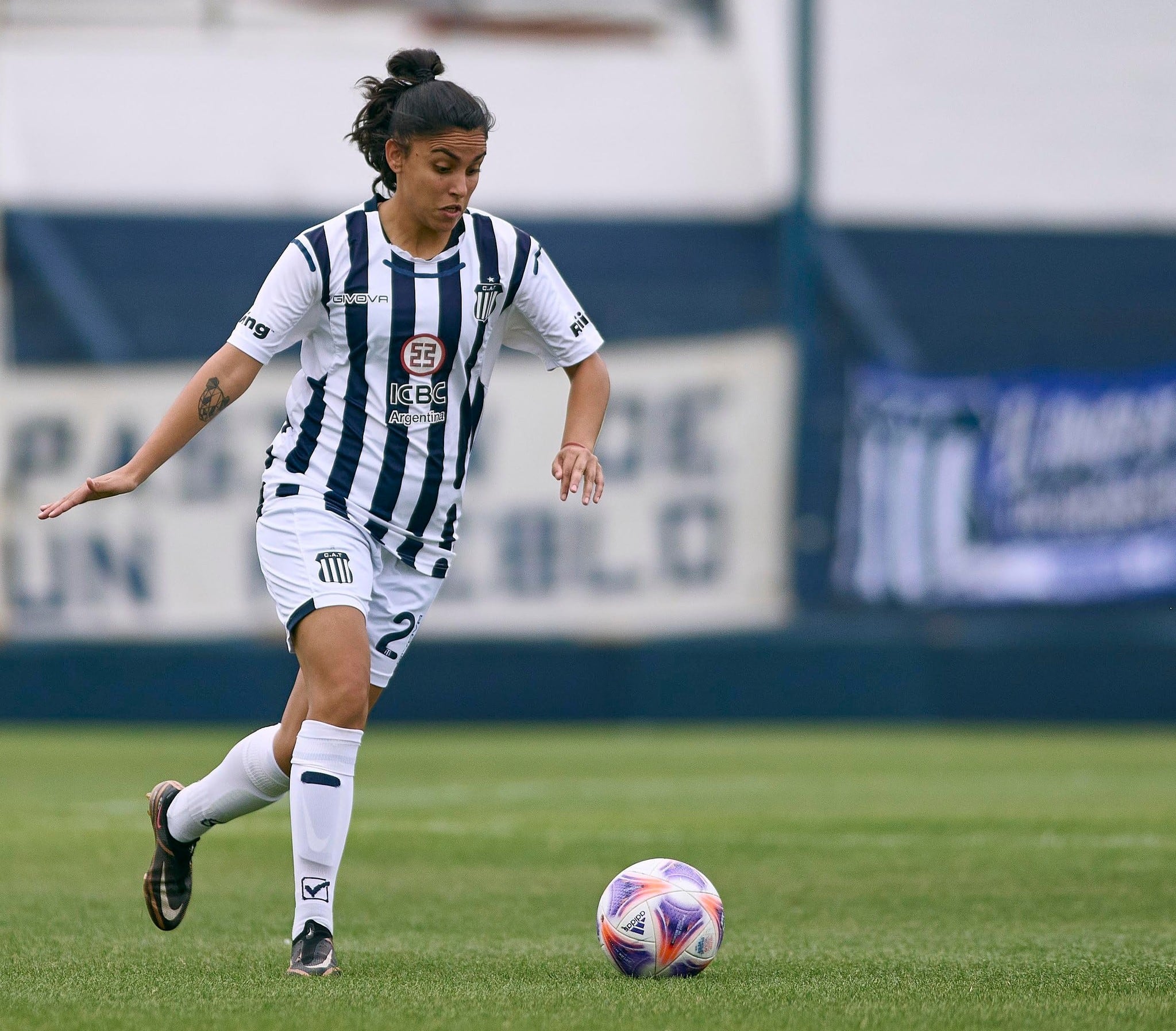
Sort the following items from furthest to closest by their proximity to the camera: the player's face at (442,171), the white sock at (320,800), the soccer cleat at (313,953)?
the player's face at (442,171), the white sock at (320,800), the soccer cleat at (313,953)

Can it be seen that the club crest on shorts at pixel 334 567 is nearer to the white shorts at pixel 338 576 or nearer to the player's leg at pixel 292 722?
the white shorts at pixel 338 576

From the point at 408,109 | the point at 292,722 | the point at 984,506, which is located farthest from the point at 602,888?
the point at 984,506

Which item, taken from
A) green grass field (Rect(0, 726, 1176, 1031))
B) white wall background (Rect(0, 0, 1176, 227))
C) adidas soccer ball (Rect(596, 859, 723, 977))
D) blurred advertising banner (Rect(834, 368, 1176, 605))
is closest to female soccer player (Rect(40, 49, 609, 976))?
green grass field (Rect(0, 726, 1176, 1031))

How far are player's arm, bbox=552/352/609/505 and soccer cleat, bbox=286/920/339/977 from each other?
1.14 metres

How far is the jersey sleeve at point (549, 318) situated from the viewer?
487 cm

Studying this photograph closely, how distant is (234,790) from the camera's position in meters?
4.84

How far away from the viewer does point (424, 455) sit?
15.4 ft

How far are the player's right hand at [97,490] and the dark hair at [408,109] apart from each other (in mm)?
945

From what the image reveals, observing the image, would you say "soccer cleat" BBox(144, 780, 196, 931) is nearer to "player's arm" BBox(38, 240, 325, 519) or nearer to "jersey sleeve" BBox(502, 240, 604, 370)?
"player's arm" BBox(38, 240, 325, 519)

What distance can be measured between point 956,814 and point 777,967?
427 cm

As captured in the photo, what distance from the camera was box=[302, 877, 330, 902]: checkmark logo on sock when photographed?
14.3 ft

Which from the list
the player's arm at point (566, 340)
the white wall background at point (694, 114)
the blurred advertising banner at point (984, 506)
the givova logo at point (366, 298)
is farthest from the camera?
the white wall background at point (694, 114)

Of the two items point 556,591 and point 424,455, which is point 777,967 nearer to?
point 424,455

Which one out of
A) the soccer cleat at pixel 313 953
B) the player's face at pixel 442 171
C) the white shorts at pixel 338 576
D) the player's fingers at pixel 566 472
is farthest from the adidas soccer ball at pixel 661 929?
the player's face at pixel 442 171
